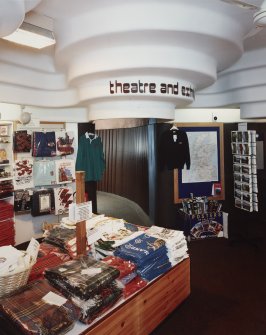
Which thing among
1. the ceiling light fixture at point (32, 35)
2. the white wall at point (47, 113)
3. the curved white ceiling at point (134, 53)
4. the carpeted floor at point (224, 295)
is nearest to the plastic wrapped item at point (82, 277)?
the carpeted floor at point (224, 295)

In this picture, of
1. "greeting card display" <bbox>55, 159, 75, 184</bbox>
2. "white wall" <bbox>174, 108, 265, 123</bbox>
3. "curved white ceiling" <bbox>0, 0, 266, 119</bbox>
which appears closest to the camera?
"curved white ceiling" <bbox>0, 0, 266, 119</bbox>

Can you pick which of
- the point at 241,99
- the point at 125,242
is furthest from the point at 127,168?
the point at 125,242

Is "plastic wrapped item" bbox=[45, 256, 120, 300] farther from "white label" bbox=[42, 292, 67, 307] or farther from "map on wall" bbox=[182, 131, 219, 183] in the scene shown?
"map on wall" bbox=[182, 131, 219, 183]

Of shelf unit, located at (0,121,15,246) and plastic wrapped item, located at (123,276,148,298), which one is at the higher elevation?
shelf unit, located at (0,121,15,246)

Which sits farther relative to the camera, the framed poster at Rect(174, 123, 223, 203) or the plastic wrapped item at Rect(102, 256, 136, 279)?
the framed poster at Rect(174, 123, 223, 203)

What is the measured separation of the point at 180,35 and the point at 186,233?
3.19 meters

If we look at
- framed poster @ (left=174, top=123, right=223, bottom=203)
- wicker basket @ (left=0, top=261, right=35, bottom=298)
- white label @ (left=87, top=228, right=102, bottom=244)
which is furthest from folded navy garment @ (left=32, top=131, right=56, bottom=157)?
wicker basket @ (left=0, top=261, right=35, bottom=298)

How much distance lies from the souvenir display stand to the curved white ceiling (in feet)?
4.36

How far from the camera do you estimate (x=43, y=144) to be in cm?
442

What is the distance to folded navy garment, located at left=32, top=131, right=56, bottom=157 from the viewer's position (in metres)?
4.35

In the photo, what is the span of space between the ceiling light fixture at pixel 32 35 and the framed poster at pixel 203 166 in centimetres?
269

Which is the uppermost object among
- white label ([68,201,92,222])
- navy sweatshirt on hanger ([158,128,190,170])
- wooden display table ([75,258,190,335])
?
navy sweatshirt on hanger ([158,128,190,170])

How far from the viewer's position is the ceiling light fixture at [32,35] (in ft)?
8.17

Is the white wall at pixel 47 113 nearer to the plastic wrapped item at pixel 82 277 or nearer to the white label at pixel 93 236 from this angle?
the white label at pixel 93 236
